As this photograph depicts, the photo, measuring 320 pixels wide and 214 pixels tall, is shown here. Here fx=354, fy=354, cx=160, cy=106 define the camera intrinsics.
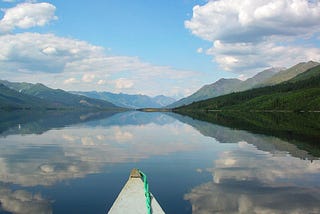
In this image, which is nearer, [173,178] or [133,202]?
[133,202]

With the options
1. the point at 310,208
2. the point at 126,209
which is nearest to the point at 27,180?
the point at 126,209

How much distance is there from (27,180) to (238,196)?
17701mm

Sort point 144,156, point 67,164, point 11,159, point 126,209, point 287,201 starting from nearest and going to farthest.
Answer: point 126,209 < point 287,201 < point 67,164 < point 11,159 < point 144,156

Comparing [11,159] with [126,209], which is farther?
[11,159]

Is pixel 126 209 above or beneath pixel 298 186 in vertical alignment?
above

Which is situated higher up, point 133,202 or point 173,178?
point 133,202

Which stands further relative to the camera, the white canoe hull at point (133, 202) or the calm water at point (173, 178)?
the calm water at point (173, 178)

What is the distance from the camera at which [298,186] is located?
94.9 ft

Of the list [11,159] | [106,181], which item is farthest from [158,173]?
[11,159]

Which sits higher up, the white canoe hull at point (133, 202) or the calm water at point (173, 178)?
the white canoe hull at point (133, 202)

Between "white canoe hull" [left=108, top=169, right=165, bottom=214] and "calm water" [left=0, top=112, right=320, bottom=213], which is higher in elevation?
"white canoe hull" [left=108, top=169, right=165, bottom=214]

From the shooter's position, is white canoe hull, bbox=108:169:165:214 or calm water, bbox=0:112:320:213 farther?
calm water, bbox=0:112:320:213

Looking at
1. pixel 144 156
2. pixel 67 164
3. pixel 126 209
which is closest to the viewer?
pixel 126 209

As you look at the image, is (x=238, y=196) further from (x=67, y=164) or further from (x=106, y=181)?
(x=67, y=164)
